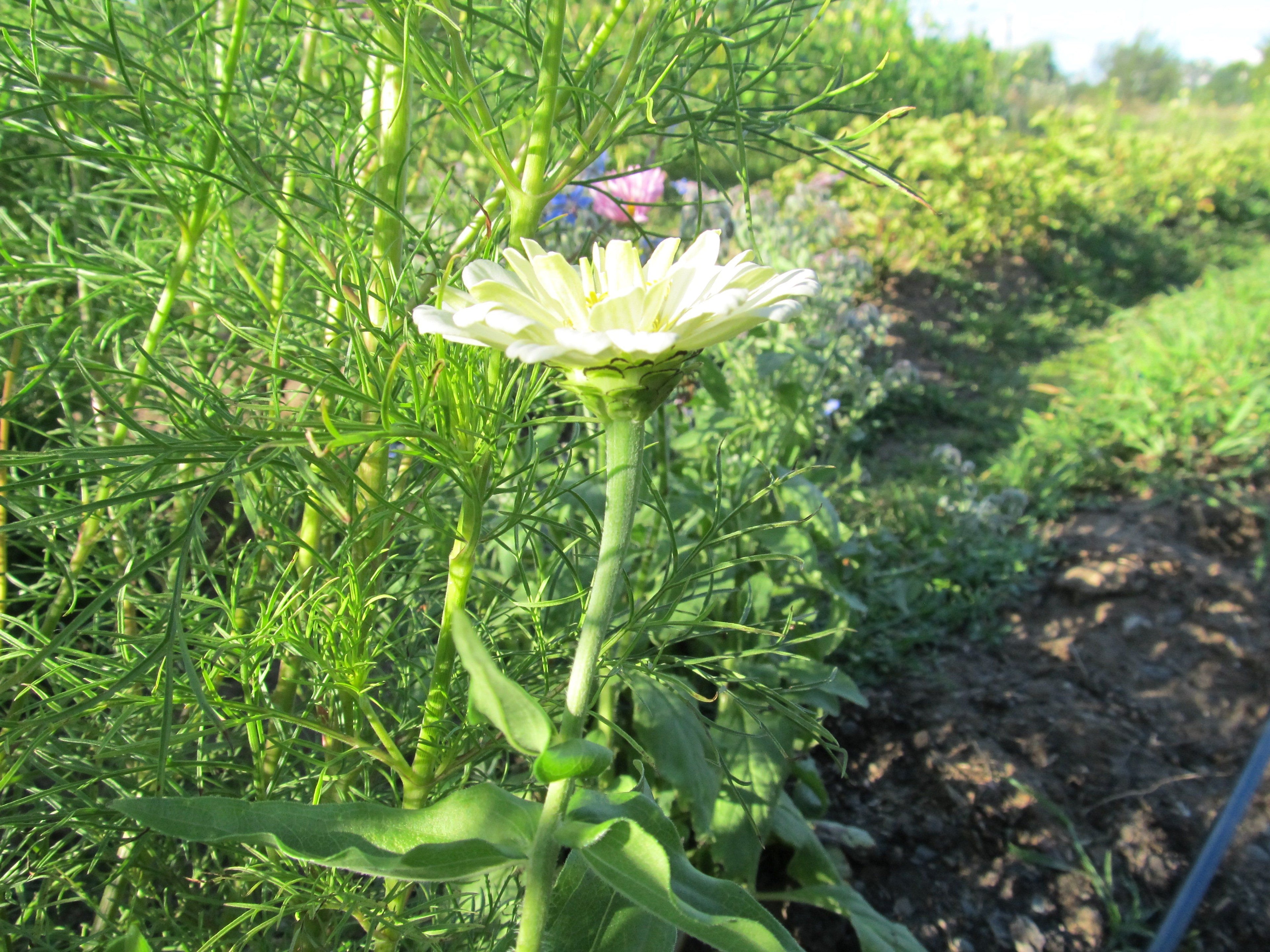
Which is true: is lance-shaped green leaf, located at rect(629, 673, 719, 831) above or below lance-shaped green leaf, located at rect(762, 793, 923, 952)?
above

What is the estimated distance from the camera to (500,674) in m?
0.44

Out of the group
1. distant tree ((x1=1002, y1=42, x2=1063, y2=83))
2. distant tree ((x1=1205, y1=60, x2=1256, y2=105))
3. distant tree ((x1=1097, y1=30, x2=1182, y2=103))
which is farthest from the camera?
distant tree ((x1=1097, y1=30, x2=1182, y2=103))

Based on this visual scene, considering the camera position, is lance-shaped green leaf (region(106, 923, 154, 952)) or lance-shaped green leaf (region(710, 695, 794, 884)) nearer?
lance-shaped green leaf (region(106, 923, 154, 952))

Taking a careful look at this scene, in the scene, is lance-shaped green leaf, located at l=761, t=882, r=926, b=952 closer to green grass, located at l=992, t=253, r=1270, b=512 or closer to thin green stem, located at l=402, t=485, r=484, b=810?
thin green stem, located at l=402, t=485, r=484, b=810

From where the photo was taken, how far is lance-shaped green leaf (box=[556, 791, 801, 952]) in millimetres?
475

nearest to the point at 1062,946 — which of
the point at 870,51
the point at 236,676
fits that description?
the point at 236,676

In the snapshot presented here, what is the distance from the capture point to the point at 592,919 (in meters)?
0.63

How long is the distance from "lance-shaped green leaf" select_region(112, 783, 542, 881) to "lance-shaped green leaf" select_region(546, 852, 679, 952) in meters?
0.09

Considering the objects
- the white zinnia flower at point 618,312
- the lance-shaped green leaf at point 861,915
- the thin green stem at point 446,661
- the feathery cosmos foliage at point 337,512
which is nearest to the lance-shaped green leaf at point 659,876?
the feathery cosmos foliage at point 337,512

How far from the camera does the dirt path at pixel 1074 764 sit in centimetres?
142

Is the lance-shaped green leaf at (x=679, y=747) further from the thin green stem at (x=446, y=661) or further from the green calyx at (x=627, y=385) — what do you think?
the green calyx at (x=627, y=385)

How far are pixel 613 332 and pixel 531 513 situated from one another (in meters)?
0.23

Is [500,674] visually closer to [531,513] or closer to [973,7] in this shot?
[531,513]

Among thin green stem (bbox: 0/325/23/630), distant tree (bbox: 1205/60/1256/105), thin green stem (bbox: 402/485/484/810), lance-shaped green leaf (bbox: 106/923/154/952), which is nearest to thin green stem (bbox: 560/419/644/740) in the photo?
thin green stem (bbox: 402/485/484/810)
